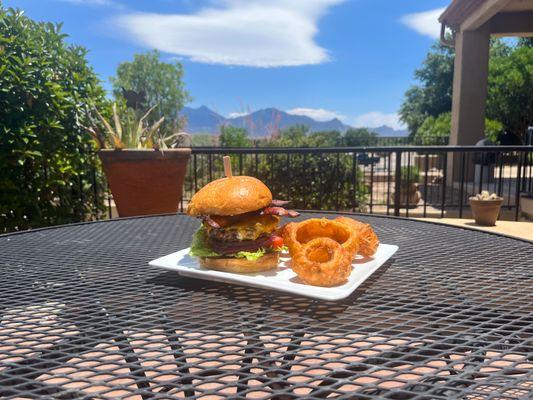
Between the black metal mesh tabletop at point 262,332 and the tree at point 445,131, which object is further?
the tree at point 445,131

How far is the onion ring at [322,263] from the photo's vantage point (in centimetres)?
112

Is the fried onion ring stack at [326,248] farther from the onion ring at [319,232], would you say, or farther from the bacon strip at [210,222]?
the bacon strip at [210,222]

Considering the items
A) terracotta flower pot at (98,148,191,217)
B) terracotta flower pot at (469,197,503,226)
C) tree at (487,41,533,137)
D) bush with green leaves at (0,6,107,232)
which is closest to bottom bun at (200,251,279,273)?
terracotta flower pot at (98,148,191,217)

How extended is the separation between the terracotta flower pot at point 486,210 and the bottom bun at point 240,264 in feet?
16.2

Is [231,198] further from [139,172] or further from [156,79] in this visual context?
[156,79]

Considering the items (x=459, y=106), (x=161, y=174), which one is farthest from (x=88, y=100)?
(x=459, y=106)

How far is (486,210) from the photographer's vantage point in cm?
545

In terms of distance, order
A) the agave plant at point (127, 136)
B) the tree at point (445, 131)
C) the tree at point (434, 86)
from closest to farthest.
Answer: the agave plant at point (127, 136)
the tree at point (445, 131)
the tree at point (434, 86)

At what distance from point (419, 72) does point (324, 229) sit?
48496 millimetres

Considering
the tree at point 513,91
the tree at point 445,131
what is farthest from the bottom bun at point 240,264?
the tree at point 513,91

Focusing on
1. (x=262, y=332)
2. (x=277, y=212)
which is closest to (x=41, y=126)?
(x=277, y=212)

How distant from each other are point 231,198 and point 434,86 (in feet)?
151

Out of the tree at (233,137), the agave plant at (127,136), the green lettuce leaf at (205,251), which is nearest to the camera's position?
the green lettuce leaf at (205,251)

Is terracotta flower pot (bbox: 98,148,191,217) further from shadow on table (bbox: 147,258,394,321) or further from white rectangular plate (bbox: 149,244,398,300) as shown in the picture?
shadow on table (bbox: 147,258,394,321)
